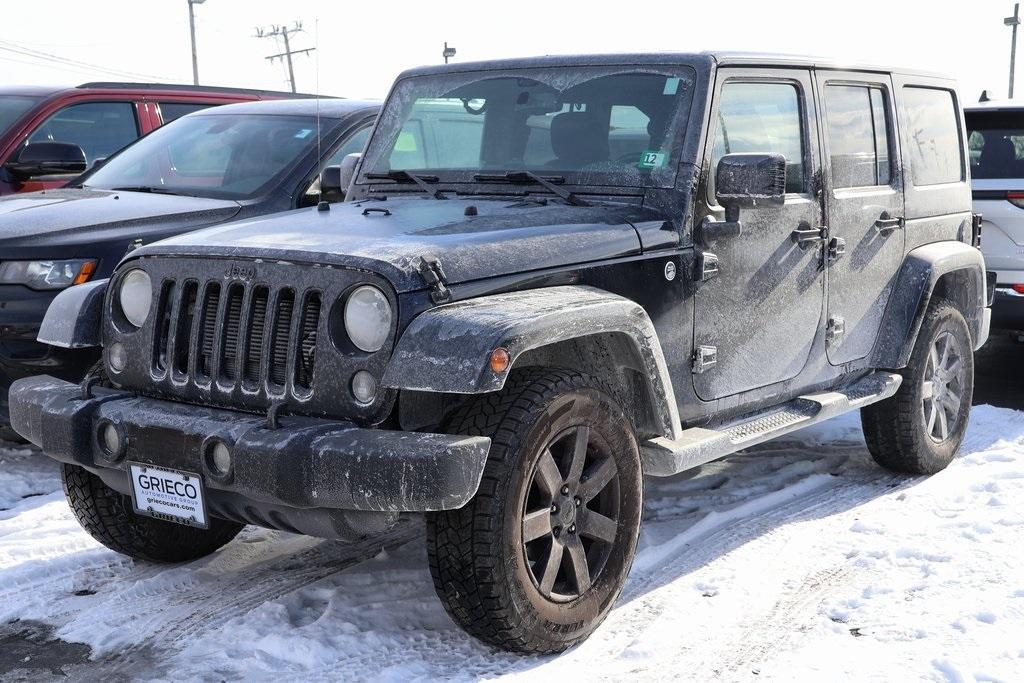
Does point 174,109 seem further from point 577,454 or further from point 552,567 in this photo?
point 552,567

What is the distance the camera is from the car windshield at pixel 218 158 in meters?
6.90

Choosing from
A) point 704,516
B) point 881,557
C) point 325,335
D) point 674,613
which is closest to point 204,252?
point 325,335

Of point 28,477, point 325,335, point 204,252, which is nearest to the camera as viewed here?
point 325,335

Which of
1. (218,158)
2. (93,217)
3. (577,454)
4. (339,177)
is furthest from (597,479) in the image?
(218,158)

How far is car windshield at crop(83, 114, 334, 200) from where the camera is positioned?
6.90 meters

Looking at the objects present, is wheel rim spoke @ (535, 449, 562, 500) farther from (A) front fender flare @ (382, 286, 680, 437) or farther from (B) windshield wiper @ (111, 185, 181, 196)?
(B) windshield wiper @ (111, 185, 181, 196)

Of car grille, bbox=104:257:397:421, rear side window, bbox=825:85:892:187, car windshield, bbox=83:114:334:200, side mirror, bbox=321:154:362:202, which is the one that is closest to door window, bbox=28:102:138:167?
car windshield, bbox=83:114:334:200

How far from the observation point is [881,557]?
4.76 metres

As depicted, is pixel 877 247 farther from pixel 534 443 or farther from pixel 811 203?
pixel 534 443

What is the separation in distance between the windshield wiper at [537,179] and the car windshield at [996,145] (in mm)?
4759

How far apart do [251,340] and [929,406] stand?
3685 millimetres

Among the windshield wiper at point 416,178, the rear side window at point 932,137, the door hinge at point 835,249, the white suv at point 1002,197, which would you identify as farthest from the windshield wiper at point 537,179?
the white suv at point 1002,197

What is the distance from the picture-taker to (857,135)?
5562 mm

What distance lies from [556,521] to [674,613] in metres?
0.66
